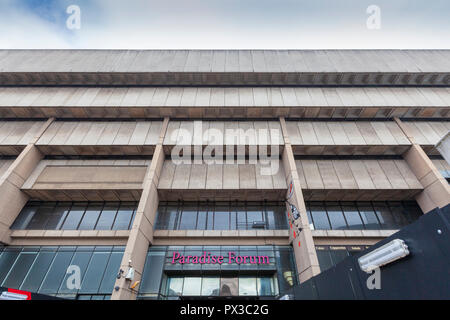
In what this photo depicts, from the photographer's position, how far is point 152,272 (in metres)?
16.3

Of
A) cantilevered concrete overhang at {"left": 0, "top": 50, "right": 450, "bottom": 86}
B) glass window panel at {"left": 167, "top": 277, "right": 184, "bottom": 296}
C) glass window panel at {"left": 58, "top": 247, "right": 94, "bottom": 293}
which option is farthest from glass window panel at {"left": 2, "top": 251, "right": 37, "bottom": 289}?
cantilevered concrete overhang at {"left": 0, "top": 50, "right": 450, "bottom": 86}

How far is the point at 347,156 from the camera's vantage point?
69.9ft

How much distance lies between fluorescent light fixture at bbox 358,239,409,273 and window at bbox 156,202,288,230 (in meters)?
15.0

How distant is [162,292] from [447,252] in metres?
17.7

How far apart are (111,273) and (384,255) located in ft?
60.4

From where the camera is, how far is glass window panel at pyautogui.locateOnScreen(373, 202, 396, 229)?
18.3 m

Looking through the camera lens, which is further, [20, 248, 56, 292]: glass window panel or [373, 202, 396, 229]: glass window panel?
[373, 202, 396, 229]: glass window panel

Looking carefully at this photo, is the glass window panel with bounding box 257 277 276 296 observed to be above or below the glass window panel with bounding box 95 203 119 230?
below

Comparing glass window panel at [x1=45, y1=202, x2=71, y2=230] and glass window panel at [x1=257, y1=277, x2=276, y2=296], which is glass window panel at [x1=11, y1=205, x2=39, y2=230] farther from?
glass window panel at [x1=257, y1=277, x2=276, y2=296]

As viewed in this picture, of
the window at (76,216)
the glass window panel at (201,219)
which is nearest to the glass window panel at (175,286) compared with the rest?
the glass window panel at (201,219)

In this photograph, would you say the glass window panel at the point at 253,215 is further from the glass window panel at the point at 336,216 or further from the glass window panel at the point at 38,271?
the glass window panel at the point at 38,271

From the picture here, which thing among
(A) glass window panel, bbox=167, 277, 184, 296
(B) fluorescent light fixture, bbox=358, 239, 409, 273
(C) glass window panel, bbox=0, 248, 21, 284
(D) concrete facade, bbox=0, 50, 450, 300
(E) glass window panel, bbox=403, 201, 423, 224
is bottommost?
(B) fluorescent light fixture, bbox=358, 239, 409, 273
